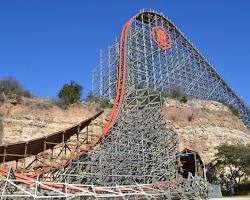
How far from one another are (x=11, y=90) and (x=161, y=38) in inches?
432

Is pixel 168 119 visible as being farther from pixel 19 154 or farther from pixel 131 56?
pixel 19 154

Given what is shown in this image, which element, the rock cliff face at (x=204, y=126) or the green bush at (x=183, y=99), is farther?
the green bush at (x=183, y=99)

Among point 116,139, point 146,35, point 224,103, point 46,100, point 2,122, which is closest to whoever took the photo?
point 116,139

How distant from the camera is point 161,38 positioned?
26.7m

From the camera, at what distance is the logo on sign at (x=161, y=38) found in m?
26.5

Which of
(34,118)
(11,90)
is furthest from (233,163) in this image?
(11,90)

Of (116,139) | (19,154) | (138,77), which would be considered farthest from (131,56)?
(19,154)

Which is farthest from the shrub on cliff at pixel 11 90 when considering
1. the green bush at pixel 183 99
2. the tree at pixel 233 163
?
the tree at pixel 233 163

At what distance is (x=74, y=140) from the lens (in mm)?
19266

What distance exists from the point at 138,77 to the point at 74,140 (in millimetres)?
5899

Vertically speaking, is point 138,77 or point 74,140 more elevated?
point 138,77

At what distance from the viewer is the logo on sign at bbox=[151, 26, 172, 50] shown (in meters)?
26.5

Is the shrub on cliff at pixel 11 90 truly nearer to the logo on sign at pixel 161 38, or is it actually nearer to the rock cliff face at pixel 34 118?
the rock cliff face at pixel 34 118

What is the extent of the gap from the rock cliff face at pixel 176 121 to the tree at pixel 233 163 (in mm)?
1208
